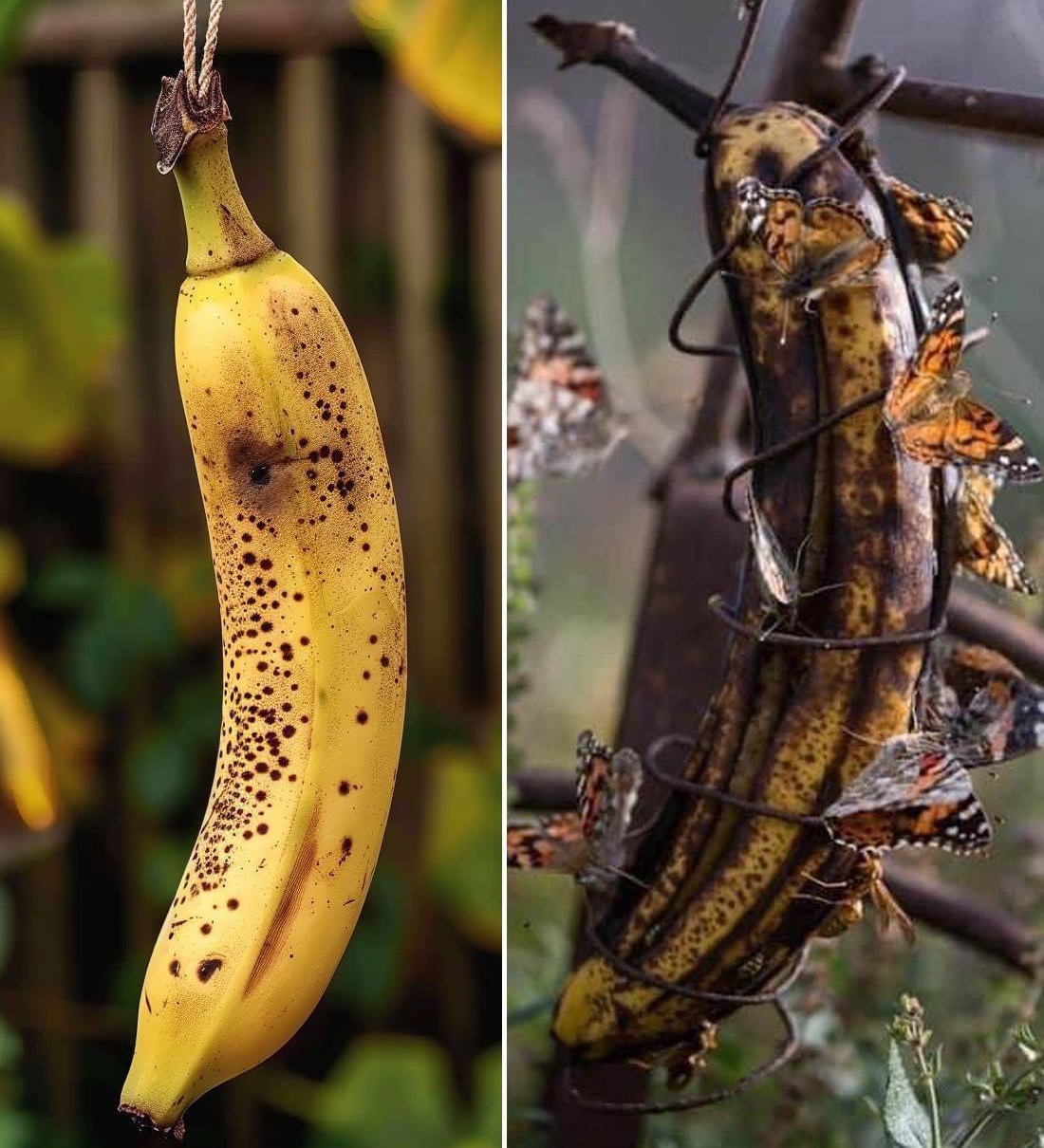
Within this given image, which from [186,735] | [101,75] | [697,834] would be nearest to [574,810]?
[697,834]

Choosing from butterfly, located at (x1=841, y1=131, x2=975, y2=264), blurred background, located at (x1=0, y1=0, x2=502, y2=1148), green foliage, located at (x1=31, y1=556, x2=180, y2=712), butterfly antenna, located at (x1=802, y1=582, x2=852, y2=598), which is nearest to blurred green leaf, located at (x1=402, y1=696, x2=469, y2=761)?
blurred background, located at (x1=0, y1=0, x2=502, y2=1148)

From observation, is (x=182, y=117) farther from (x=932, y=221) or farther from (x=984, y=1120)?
(x=984, y=1120)

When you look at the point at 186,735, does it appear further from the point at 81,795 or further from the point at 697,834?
the point at 697,834

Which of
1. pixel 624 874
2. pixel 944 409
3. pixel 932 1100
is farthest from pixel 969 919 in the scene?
pixel 944 409

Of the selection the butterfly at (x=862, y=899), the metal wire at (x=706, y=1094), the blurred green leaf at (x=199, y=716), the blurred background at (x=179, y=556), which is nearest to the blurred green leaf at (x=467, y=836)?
the blurred background at (x=179, y=556)

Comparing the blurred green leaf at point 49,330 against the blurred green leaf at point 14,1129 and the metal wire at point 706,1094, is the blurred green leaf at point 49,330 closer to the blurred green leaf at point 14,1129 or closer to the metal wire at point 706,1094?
the blurred green leaf at point 14,1129

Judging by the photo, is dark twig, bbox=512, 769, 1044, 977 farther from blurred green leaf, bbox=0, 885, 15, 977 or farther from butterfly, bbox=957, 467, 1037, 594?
blurred green leaf, bbox=0, 885, 15, 977
